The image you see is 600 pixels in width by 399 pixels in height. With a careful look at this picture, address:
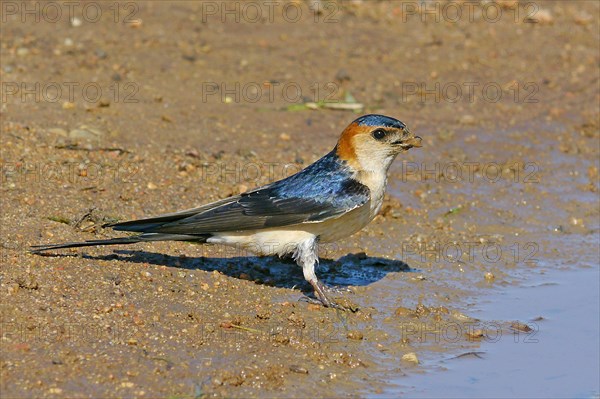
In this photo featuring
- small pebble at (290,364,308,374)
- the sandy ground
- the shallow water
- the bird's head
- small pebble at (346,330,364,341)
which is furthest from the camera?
the bird's head

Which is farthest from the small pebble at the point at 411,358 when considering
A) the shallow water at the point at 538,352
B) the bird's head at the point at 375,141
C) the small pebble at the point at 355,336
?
the bird's head at the point at 375,141

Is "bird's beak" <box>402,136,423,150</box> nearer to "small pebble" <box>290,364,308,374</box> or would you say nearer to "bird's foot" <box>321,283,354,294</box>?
"bird's foot" <box>321,283,354,294</box>

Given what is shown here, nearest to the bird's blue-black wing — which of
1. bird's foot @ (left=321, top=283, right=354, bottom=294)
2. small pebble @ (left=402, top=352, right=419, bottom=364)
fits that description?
bird's foot @ (left=321, top=283, right=354, bottom=294)

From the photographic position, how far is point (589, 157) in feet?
34.1

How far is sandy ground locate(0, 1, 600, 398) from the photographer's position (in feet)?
20.5

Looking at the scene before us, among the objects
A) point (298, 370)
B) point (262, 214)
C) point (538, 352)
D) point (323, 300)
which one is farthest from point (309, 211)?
point (538, 352)

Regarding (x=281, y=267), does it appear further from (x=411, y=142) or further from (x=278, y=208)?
(x=411, y=142)

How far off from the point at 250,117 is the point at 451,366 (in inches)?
183

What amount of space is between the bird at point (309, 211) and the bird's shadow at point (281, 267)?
0.33 meters

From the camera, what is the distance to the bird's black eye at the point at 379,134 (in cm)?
722

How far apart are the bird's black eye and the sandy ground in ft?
3.88

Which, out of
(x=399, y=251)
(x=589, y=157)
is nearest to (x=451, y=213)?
(x=399, y=251)

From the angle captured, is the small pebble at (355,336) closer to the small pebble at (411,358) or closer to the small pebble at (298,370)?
the small pebble at (411,358)

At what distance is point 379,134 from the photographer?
285 inches
